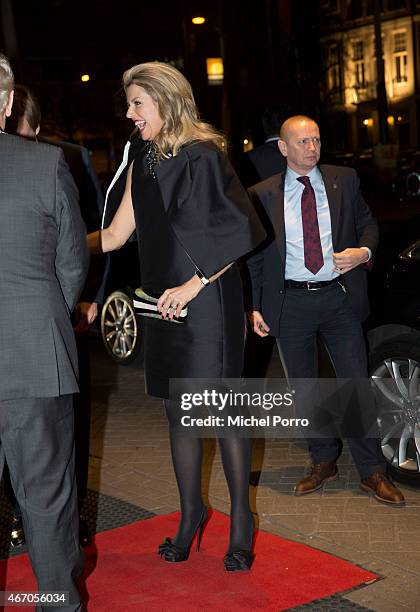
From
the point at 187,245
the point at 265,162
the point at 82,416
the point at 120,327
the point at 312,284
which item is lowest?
the point at 120,327

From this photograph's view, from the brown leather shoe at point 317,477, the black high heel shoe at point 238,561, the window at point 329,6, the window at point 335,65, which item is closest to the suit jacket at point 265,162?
the brown leather shoe at point 317,477

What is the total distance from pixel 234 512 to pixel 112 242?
1.38 m

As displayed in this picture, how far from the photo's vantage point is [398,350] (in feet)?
18.4

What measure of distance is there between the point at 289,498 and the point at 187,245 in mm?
1928

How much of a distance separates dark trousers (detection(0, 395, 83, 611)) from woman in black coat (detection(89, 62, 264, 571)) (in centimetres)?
92

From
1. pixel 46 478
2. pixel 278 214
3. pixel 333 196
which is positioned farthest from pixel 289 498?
pixel 46 478

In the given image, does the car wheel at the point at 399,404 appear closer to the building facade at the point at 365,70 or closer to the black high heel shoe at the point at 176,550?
the black high heel shoe at the point at 176,550

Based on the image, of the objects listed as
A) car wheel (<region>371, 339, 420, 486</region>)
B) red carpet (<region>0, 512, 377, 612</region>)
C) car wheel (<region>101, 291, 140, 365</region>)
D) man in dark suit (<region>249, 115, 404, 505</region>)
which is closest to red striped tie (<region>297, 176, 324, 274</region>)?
man in dark suit (<region>249, 115, 404, 505</region>)

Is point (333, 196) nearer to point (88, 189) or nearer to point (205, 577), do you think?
point (88, 189)

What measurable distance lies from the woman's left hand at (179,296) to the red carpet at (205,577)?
1216 millimetres

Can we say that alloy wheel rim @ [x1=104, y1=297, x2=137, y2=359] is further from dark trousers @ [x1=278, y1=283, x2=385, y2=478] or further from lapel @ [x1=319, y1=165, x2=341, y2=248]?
lapel @ [x1=319, y1=165, x2=341, y2=248]

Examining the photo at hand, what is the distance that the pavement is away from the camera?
4.42m

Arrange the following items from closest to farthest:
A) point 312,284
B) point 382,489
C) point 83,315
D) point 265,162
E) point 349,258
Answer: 1. point 83,315
2. point 349,258
3. point 382,489
4. point 312,284
5. point 265,162

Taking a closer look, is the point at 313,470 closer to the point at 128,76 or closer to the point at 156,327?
the point at 156,327
